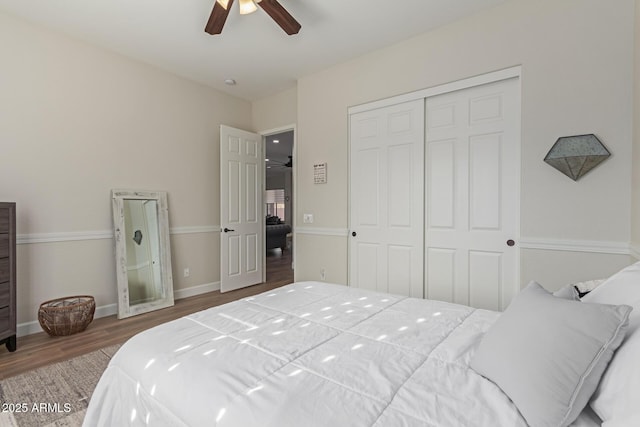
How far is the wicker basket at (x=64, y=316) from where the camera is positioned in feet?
8.71

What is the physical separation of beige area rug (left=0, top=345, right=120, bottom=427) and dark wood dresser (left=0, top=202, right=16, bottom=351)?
52cm

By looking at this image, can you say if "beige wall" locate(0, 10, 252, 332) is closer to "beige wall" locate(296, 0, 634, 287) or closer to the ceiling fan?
the ceiling fan

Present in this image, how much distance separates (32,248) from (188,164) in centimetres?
179

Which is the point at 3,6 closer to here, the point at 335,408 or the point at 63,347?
the point at 63,347

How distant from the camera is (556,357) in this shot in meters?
0.82

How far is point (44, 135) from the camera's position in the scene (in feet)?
9.30

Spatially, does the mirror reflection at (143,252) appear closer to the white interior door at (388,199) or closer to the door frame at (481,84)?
the white interior door at (388,199)

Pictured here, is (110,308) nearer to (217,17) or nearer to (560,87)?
(217,17)

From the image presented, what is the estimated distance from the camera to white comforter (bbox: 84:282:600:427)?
2.65 ft

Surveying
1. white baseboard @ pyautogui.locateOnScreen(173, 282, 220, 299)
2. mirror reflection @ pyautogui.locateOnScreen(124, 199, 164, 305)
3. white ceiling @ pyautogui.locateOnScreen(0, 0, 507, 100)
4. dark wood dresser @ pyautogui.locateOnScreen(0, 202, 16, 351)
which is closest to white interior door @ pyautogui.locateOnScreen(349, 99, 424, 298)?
white ceiling @ pyautogui.locateOnScreen(0, 0, 507, 100)

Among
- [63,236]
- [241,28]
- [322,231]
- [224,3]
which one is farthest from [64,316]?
[241,28]

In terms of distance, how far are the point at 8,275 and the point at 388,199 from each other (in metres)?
3.29

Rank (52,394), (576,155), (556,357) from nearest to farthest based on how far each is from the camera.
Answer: (556,357), (52,394), (576,155)

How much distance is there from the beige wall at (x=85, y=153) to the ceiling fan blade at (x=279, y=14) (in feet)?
6.78
